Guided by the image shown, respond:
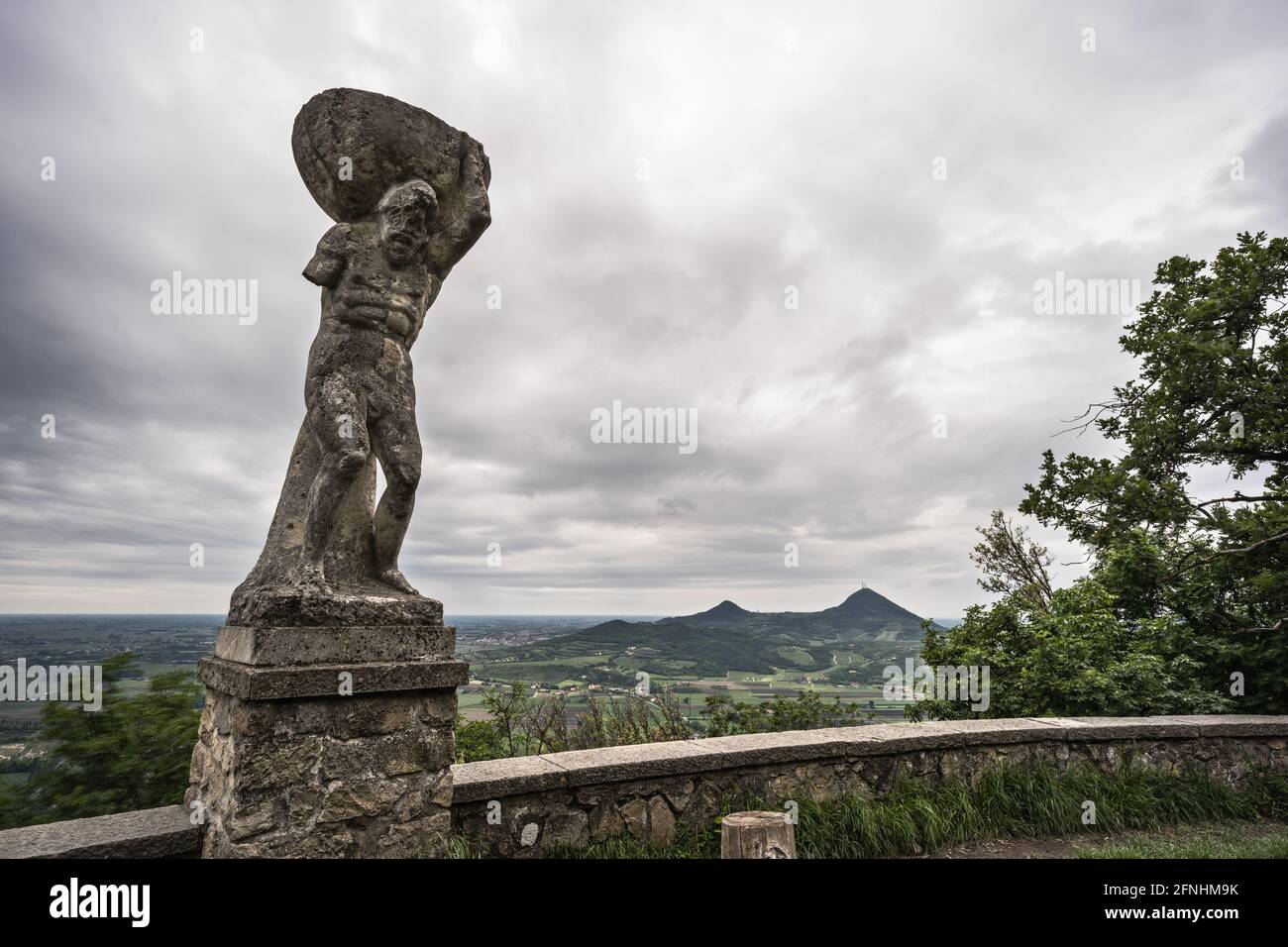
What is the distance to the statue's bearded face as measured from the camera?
353cm

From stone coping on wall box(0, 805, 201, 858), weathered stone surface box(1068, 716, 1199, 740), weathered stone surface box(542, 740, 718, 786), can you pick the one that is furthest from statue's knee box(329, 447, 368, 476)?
weathered stone surface box(1068, 716, 1199, 740)

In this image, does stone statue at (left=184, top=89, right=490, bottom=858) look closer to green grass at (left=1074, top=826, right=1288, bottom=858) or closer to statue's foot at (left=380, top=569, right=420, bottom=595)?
statue's foot at (left=380, top=569, right=420, bottom=595)

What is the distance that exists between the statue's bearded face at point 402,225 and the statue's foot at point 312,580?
158 cm

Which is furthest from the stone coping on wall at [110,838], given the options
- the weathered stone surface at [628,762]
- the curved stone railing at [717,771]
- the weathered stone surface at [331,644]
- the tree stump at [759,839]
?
the tree stump at [759,839]

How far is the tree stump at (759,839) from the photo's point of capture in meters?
2.94

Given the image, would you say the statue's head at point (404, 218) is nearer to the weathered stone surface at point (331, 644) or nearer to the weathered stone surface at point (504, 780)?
the weathered stone surface at point (331, 644)

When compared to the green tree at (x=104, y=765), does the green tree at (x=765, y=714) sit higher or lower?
lower

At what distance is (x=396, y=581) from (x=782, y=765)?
9.45 ft

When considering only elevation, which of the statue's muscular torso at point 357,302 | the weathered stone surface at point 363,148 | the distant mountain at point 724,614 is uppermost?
the weathered stone surface at point 363,148

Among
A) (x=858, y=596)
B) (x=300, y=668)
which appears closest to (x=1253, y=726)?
(x=300, y=668)

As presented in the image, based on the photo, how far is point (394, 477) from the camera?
11.6 ft

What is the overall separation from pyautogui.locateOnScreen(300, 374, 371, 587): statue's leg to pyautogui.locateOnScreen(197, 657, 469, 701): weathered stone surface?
535 mm
